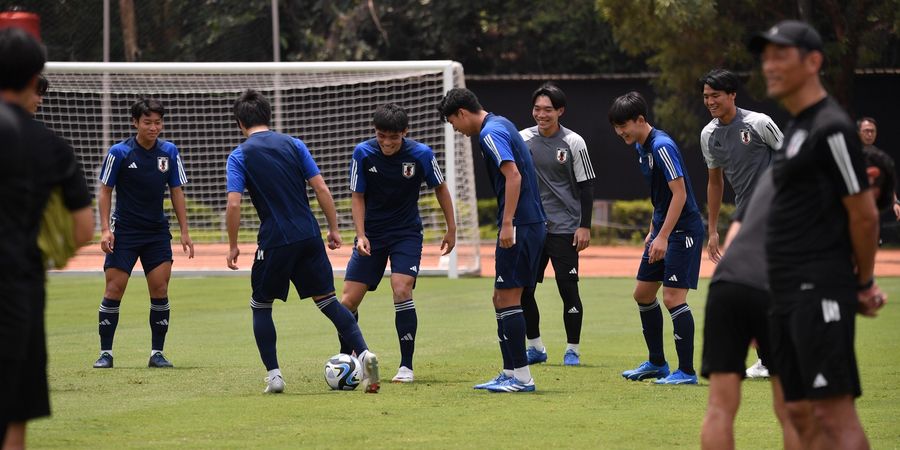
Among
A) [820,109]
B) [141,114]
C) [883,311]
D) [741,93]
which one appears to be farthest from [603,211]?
[820,109]

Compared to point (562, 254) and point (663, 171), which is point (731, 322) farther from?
point (562, 254)

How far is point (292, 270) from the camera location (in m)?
8.74

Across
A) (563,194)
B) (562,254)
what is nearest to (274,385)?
(562,254)

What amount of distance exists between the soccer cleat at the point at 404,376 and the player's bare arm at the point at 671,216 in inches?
78.1

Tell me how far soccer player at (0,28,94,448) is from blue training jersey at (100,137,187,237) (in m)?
5.85

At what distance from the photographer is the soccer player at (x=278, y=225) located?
28.5ft

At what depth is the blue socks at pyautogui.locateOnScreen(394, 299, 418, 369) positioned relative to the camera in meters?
9.34

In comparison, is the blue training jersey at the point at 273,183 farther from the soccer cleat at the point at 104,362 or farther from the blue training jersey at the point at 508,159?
the soccer cleat at the point at 104,362

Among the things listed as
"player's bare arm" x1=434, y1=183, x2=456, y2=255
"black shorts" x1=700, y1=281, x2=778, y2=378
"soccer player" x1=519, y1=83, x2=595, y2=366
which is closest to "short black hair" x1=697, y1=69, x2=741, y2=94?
"player's bare arm" x1=434, y1=183, x2=456, y2=255

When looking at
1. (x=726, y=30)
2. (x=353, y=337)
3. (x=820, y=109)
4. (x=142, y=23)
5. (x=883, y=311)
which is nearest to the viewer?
(x=820, y=109)

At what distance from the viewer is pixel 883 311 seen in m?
14.2

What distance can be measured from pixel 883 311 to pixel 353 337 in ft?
25.6

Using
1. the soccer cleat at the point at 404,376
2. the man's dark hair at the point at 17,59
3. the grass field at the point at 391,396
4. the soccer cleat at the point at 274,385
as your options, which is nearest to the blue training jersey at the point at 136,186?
the grass field at the point at 391,396

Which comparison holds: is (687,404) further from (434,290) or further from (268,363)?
(434,290)
